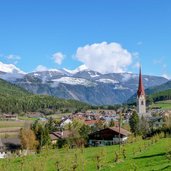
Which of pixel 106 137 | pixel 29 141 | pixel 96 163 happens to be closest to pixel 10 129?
pixel 106 137

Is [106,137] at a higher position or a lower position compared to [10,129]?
lower

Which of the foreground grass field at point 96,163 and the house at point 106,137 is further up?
the house at point 106,137

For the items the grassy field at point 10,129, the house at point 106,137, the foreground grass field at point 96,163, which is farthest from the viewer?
the grassy field at point 10,129

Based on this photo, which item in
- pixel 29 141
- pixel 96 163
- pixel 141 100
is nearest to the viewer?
pixel 96 163

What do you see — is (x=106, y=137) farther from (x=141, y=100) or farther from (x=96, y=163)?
(x=141, y=100)

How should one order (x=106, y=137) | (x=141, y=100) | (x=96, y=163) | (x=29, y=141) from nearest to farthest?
(x=96, y=163)
(x=29, y=141)
(x=106, y=137)
(x=141, y=100)

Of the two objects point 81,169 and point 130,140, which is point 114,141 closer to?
point 130,140

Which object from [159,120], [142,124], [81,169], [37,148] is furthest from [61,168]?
[159,120]

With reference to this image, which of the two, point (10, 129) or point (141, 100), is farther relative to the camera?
point (141, 100)

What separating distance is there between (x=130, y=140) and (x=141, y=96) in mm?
98481

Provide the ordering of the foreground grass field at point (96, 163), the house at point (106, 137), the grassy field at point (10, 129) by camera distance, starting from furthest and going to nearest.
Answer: the grassy field at point (10, 129) < the house at point (106, 137) < the foreground grass field at point (96, 163)

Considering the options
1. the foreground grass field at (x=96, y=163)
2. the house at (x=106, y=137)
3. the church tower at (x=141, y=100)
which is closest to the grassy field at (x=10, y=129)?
the house at (x=106, y=137)

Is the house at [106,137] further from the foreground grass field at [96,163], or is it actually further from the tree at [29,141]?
the foreground grass field at [96,163]

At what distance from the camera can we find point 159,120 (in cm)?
15800
